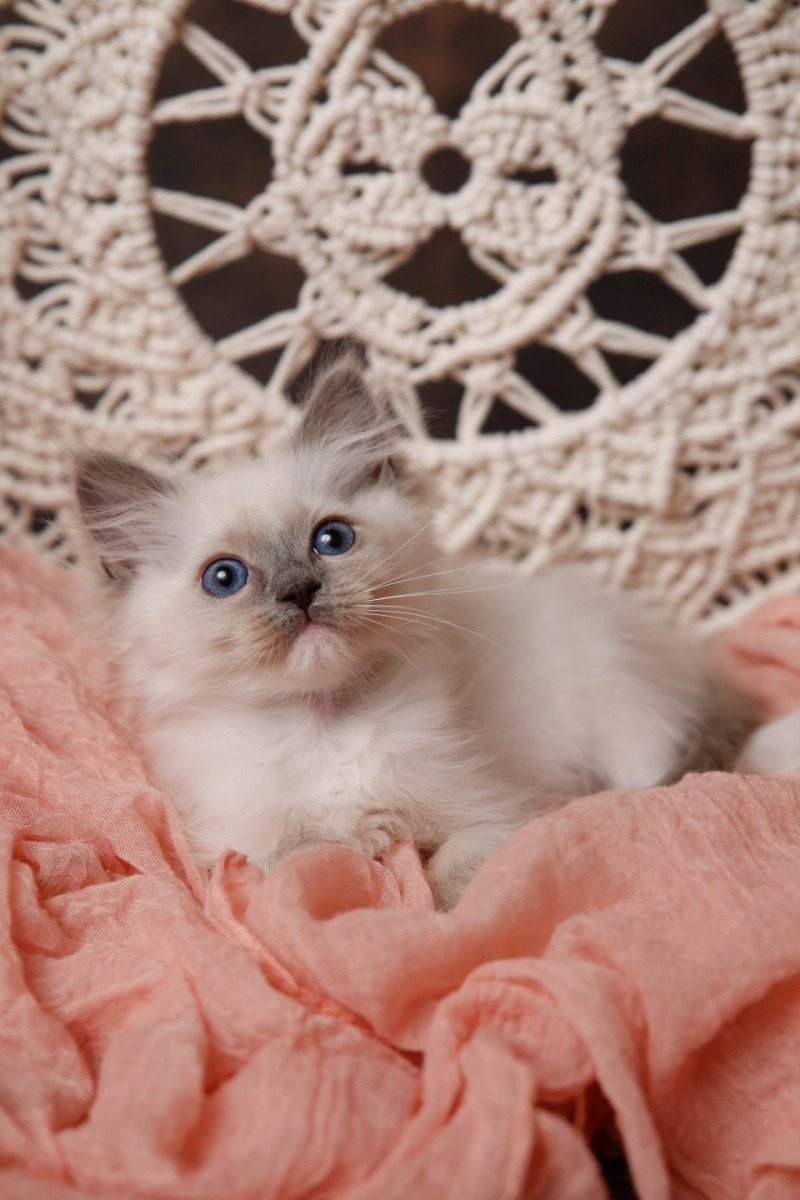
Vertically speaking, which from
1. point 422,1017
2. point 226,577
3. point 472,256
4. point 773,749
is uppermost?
point 472,256

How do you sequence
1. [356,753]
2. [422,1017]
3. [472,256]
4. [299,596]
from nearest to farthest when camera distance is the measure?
[422,1017]
[299,596]
[356,753]
[472,256]

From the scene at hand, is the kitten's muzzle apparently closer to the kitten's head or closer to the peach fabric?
the kitten's head

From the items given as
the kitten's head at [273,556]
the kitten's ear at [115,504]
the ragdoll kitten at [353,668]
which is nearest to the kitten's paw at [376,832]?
the ragdoll kitten at [353,668]

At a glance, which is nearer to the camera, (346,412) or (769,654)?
(346,412)

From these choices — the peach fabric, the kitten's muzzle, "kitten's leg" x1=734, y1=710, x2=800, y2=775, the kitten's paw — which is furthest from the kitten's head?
the peach fabric

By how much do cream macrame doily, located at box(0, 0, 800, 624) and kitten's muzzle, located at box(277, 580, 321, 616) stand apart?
2.11ft

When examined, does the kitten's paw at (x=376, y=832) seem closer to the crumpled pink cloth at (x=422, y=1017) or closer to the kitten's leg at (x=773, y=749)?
the crumpled pink cloth at (x=422, y=1017)

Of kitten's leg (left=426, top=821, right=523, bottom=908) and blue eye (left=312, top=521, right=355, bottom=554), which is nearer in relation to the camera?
kitten's leg (left=426, top=821, right=523, bottom=908)

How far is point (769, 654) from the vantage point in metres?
1.82

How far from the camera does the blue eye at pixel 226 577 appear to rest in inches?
52.8

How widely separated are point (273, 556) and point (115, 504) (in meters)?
0.29

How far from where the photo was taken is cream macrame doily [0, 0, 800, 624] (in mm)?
1771

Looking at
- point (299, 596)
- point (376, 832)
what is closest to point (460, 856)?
point (376, 832)

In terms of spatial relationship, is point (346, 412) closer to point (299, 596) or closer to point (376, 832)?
point (299, 596)
